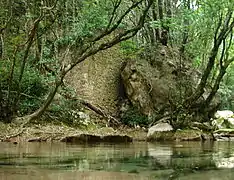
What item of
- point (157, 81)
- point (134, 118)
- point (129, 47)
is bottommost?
point (134, 118)

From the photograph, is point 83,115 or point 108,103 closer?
point 83,115

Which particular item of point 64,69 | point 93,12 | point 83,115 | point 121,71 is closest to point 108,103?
point 121,71

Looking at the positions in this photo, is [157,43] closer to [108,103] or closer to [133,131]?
[108,103]

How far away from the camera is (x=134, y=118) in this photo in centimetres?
1955

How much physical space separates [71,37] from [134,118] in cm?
495

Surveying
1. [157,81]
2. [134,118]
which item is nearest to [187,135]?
[134,118]

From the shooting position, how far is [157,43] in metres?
21.7

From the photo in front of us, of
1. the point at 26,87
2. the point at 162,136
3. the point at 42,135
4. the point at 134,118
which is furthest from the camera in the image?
the point at 134,118

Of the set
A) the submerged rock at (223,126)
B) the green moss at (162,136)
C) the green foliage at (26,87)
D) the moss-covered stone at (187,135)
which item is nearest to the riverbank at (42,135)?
the green foliage at (26,87)

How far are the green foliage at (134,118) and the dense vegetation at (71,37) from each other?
0.12 m

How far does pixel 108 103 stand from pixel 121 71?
1.83 metres

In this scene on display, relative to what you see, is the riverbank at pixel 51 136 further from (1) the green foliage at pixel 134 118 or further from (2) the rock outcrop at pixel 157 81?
(2) the rock outcrop at pixel 157 81

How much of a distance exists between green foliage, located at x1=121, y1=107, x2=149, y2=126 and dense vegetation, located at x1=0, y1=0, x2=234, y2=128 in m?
0.12

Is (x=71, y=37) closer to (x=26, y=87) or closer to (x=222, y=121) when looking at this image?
(x=26, y=87)
